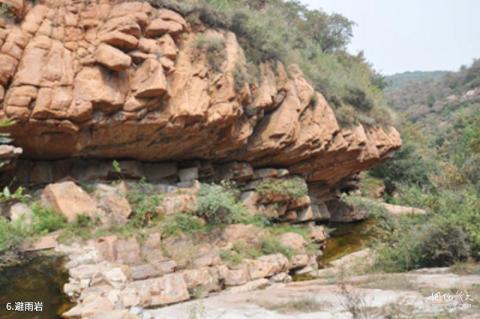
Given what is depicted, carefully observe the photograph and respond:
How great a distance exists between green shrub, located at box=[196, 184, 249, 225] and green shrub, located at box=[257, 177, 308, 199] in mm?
2317

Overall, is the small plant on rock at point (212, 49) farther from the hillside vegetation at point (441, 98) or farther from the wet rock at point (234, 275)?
the hillside vegetation at point (441, 98)

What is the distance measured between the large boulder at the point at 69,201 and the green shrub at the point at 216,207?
240cm

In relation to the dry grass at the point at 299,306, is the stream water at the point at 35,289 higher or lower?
higher

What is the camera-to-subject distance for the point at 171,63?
32.4 feet

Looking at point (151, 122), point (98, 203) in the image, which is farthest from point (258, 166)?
point (98, 203)

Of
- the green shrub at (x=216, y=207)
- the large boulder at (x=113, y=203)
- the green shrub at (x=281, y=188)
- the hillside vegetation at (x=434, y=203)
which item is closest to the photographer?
the hillside vegetation at (x=434, y=203)

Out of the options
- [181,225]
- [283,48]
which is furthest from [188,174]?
[283,48]

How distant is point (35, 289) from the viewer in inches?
250

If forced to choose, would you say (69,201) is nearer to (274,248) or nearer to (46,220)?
(46,220)

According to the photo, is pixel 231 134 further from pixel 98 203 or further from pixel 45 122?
pixel 45 122

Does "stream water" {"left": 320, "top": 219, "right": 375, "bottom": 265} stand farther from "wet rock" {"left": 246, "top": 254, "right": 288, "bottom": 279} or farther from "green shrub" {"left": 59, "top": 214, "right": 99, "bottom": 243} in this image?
"green shrub" {"left": 59, "top": 214, "right": 99, "bottom": 243}

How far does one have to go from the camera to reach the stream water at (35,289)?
5750 mm

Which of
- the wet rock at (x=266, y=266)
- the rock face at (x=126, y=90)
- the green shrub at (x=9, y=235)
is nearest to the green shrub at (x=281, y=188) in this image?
the rock face at (x=126, y=90)

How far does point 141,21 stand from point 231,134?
11.8 feet
